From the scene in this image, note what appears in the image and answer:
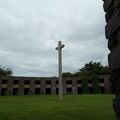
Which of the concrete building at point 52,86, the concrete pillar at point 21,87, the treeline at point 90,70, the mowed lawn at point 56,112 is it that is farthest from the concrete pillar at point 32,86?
the mowed lawn at point 56,112

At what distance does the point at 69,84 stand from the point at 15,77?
45.4 ft

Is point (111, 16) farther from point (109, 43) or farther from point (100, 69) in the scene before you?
point (100, 69)

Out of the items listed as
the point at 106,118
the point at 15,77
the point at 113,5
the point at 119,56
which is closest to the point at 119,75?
the point at 119,56

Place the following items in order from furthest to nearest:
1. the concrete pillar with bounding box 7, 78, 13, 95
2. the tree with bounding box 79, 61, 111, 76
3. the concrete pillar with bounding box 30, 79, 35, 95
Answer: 1. the tree with bounding box 79, 61, 111, 76
2. the concrete pillar with bounding box 30, 79, 35, 95
3. the concrete pillar with bounding box 7, 78, 13, 95

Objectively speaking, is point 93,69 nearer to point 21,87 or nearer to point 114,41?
point 21,87

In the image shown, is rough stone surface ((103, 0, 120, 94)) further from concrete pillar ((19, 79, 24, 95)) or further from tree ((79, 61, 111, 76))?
tree ((79, 61, 111, 76))

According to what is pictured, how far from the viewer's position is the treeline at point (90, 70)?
93688 mm

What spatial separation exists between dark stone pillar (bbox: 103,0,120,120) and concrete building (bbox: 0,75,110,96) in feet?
250

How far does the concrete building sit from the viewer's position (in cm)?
8012

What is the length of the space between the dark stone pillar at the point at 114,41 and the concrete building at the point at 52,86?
76300mm

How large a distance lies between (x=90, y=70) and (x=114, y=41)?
95000mm

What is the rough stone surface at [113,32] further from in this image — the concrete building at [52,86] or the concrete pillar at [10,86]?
the concrete building at [52,86]

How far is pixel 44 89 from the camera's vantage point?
269ft

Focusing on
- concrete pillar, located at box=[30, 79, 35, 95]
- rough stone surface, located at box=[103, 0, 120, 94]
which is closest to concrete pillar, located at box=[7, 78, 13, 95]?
concrete pillar, located at box=[30, 79, 35, 95]
